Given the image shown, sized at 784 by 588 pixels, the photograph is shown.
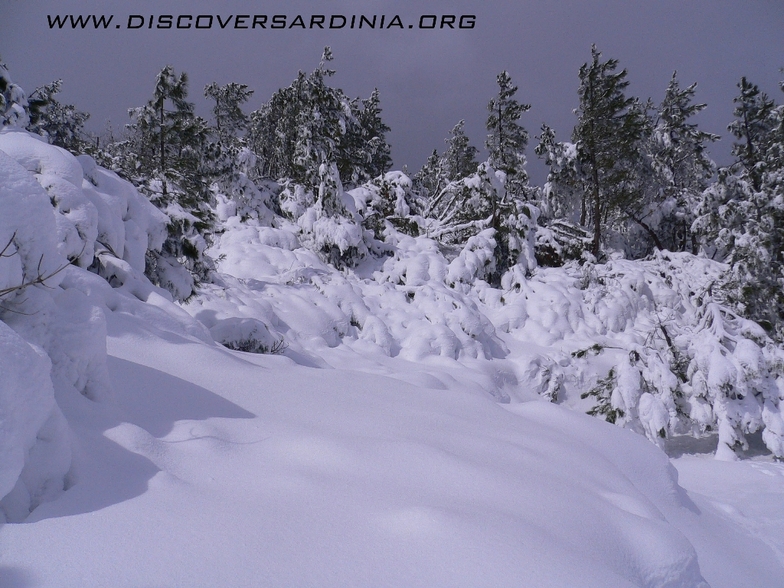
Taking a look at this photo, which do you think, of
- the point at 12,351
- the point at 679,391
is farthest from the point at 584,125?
the point at 12,351

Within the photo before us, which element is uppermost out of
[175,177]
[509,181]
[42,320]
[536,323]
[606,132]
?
[606,132]

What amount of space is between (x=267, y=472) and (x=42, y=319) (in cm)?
162

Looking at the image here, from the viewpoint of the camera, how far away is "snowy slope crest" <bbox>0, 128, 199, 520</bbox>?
171 centimetres

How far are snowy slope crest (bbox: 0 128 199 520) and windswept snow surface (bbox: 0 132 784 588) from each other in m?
0.01

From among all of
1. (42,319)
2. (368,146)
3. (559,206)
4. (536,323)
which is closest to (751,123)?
(559,206)

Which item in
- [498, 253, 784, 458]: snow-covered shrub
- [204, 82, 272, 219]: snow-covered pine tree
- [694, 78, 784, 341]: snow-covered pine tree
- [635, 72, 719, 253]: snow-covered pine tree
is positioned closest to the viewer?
[498, 253, 784, 458]: snow-covered shrub

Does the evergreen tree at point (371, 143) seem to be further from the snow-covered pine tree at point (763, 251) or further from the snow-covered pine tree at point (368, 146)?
the snow-covered pine tree at point (763, 251)

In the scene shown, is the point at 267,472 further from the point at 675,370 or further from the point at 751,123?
the point at 751,123

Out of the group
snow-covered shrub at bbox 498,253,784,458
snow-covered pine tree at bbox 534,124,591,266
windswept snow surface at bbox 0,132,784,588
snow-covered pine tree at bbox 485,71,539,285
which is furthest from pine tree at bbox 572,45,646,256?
windswept snow surface at bbox 0,132,784,588

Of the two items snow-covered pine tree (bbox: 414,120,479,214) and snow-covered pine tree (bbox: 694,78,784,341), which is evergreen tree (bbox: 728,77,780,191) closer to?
snow-covered pine tree (bbox: 694,78,784,341)

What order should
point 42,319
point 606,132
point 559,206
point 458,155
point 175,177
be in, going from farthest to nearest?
point 458,155
point 559,206
point 606,132
point 175,177
point 42,319

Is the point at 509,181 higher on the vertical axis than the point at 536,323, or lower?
higher

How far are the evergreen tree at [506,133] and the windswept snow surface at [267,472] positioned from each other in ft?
40.2

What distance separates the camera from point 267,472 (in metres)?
2.18
